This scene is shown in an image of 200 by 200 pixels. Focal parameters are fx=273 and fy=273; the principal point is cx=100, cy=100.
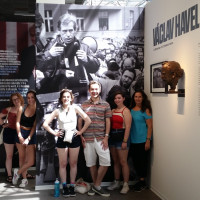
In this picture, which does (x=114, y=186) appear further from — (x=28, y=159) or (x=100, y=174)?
(x=28, y=159)

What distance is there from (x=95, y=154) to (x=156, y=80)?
142 cm

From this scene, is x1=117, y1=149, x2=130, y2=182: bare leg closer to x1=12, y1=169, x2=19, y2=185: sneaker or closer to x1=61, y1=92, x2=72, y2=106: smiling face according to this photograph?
x1=61, y1=92, x2=72, y2=106: smiling face

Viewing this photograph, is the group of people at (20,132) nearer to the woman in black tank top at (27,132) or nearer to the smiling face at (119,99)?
the woman in black tank top at (27,132)

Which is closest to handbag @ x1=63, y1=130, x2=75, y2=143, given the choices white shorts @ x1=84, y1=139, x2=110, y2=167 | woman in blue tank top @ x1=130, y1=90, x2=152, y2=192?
white shorts @ x1=84, y1=139, x2=110, y2=167

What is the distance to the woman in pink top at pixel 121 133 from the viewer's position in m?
4.10

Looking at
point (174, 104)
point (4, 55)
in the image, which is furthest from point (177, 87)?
point (4, 55)

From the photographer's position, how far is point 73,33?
431 cm

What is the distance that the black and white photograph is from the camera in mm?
4238

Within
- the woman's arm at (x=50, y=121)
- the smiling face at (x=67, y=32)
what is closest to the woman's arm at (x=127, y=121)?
the woman's arm at (x=50, y=121)

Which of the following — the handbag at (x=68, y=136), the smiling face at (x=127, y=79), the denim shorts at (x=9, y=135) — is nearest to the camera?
the handbag at (x=68, y=136)

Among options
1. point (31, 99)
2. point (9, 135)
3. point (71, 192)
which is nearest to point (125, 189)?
point (71, 192)

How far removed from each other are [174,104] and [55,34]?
6.91ft

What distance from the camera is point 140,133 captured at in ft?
13.6

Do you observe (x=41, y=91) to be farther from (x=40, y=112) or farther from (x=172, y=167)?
(x=172, y=167)
